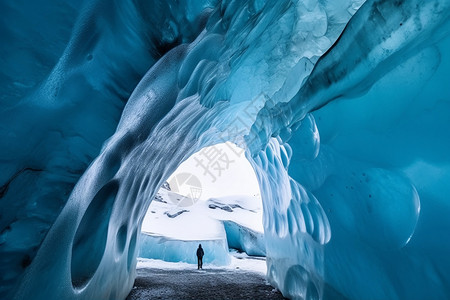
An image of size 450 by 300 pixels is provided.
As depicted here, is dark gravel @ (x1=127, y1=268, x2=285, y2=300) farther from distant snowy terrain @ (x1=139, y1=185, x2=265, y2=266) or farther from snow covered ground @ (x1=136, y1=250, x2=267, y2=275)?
distant snowy terrain @ (x1=139, y1=185, x2=265, y2=266)

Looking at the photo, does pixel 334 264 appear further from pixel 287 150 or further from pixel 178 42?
pixel 178 42

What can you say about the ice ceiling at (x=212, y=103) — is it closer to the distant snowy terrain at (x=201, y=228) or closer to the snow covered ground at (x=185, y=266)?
the snow covered ground at (x=185, y=266)

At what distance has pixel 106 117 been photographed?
1.60 meters

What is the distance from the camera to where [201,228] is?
1457 centimetres

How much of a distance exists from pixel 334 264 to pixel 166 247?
10185 millimetres

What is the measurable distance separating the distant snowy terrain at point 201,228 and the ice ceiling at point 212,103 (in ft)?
28.6

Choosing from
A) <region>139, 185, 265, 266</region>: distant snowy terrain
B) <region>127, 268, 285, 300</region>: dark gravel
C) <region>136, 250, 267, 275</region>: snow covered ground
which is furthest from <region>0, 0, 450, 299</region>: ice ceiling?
<region>139, 185, 265, 266</region>: distant snowy terrain

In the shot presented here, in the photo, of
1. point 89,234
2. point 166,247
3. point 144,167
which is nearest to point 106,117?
point 89,234

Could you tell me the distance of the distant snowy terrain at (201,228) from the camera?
462 inches

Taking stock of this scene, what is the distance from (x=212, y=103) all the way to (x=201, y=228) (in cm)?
1206

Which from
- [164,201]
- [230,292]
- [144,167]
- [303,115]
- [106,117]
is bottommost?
[230,292]

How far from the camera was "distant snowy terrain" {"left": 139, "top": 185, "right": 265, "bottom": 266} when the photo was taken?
38.5 feet

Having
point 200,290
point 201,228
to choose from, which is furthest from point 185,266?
point 201,228

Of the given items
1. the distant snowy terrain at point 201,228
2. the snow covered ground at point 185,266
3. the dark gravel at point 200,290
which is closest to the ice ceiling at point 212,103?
the dark gravel at point 200,290
